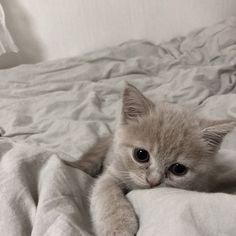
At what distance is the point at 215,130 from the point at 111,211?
1.03ft

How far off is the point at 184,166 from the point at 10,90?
1.07 m

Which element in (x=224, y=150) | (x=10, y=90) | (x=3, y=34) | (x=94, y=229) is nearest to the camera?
(x=94, y=229)

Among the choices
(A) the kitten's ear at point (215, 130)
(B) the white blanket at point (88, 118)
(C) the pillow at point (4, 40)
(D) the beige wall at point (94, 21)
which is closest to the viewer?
(B) the white blanket at point (88, 118)

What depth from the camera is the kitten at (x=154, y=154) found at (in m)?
0.94

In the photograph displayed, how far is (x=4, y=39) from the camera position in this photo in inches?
82.6

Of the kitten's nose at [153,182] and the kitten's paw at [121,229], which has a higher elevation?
the kitten's paw at [121,229]

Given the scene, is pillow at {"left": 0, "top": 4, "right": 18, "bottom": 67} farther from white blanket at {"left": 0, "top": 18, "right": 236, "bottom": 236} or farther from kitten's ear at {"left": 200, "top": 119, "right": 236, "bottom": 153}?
kitten's ear at {"left": 200, "top": 119, "right": 236, "bottom": 153}

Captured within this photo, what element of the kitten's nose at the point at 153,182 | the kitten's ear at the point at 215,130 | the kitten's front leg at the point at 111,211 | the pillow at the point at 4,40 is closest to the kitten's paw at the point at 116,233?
the kitten's front leg at the point at 111,211

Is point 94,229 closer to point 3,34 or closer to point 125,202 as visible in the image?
point 125,202

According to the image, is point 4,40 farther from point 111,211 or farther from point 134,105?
point 111,211

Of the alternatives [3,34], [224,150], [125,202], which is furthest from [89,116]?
[3,34]

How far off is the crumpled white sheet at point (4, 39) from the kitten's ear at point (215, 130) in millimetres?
1400

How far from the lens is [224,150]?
3.86 feet

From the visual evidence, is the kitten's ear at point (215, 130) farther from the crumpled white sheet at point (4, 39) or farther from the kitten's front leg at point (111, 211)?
the crumpled white sheet at point (4, 39)
